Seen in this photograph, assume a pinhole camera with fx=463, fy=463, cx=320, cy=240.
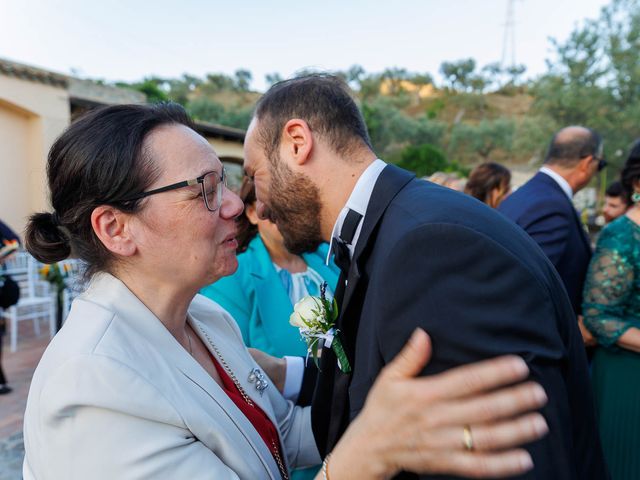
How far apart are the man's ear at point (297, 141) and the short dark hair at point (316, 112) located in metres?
0.03

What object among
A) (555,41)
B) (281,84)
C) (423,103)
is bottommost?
(423,103)

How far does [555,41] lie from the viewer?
25.0 m

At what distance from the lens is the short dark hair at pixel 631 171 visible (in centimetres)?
312

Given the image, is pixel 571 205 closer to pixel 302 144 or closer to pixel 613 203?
pixel 302 144

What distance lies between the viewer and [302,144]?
5.91 ft

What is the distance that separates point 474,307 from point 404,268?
0.63 feet

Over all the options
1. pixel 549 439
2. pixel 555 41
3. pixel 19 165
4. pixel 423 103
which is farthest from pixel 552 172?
pixel 423 103

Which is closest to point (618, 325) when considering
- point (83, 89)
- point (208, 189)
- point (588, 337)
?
point (588, 337)

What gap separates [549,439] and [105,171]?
1.53m

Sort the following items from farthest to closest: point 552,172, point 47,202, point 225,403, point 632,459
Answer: point 552,172 < point 632,459 < point 47,202 < point 225,403

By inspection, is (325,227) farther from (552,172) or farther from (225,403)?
(552,172)

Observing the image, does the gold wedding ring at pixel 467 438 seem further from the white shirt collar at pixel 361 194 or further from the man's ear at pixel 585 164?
the man's ear at pixel 585 164

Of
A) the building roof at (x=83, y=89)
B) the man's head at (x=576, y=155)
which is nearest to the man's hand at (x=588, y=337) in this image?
the man's head at (x=576, y=155)

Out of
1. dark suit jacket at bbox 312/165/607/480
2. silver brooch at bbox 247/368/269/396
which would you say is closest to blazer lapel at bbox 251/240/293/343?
silver brooch at bbox 247/368/269/396
